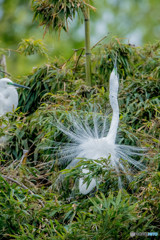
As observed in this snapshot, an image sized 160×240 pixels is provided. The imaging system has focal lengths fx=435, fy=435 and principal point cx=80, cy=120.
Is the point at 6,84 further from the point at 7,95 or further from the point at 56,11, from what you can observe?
the point at 56,11

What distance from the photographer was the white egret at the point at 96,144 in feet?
8.63

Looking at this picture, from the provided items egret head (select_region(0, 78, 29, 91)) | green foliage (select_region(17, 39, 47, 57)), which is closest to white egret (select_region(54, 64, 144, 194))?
egret head (select_region(0, 78, 29, 91))

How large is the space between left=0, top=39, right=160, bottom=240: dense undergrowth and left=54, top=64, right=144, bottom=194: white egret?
8 cm

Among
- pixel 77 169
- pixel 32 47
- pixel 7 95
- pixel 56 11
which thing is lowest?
pixel 77 169

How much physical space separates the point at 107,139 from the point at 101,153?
0.35 feet

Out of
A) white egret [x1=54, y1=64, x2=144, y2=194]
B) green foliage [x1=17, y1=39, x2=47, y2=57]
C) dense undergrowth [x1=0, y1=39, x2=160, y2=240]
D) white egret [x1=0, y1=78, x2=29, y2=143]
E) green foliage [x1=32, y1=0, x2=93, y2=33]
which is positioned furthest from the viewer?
green foliage [x1=17, y1=39, x2=47, y2=57]

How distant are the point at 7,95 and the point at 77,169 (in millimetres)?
1568

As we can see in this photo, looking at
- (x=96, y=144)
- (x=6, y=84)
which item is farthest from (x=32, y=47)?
(x=96, y=144)

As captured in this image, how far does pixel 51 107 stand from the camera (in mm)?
3105

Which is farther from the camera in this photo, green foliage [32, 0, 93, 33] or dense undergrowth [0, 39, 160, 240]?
green foliage [32, 0, 93, 33]

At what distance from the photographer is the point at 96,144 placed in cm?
267

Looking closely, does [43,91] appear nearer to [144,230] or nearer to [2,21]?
[144,230]

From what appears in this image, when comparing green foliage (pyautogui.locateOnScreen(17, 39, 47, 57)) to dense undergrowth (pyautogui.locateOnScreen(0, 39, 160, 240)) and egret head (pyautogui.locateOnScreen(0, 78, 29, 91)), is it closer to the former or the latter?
dense undergrowth (pyautogui.locateOnScreen(0, 39, 160, 240))

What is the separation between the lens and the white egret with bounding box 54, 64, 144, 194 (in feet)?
8.63
